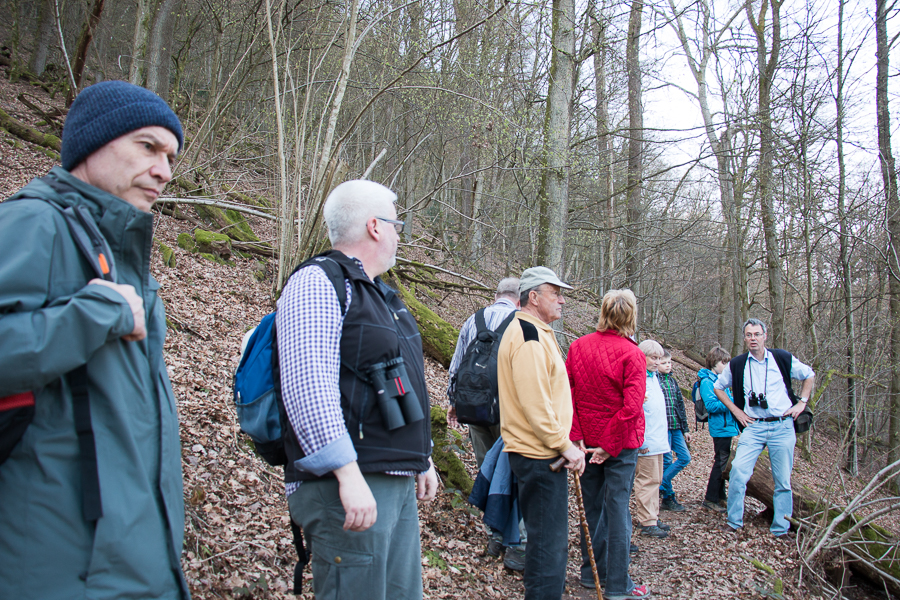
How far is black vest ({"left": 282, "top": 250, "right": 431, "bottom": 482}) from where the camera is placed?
1.88 metres

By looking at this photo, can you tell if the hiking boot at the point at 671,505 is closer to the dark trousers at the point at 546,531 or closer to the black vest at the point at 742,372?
the black vest at the point at 742,372

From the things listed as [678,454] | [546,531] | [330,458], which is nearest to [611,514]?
[546,531]

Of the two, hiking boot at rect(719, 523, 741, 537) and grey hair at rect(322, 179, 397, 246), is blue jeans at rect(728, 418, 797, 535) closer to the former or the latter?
hiking boot at rect(719, 523, 741, 537)

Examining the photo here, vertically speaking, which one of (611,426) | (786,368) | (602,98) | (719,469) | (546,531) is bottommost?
(719,469)

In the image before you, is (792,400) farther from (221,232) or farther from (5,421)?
(221,232)

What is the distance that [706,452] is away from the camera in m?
10.8

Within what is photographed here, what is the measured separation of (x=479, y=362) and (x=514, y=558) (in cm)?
154

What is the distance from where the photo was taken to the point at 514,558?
13.9 feet

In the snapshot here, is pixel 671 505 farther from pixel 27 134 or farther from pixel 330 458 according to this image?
pixel 27 134

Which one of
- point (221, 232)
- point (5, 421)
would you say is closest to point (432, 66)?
point (221, 232)

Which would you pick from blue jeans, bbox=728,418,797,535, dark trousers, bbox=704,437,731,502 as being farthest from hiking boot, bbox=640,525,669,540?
dark trousers, bbox=704,437,731,502

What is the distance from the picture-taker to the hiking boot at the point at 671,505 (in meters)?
6.59

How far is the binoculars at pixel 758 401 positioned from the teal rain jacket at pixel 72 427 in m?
5.68

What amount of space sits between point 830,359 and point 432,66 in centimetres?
941
